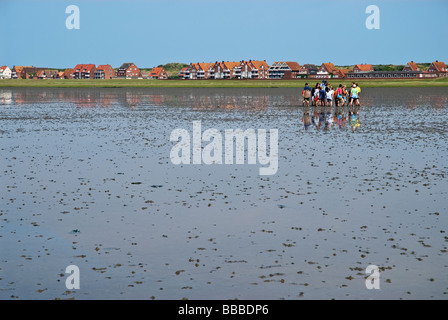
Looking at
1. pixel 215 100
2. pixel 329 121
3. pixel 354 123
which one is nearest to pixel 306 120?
pixel 329 121

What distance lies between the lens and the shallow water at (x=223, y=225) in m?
9.13

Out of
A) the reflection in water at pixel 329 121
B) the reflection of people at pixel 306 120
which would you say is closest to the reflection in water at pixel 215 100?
the reflection of people at pixel 306 120

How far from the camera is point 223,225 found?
493 inches

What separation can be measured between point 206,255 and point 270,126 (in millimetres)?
25868

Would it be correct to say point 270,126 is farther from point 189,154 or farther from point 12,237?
point 12,237

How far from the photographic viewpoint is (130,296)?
340 inches

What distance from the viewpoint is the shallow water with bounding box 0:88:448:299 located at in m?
9.13

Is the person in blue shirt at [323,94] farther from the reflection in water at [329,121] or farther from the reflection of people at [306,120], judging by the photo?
the reflection of people at [306,120]

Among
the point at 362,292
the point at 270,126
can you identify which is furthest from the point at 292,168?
the point at 270,126

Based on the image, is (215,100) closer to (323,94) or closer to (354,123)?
(323,94)

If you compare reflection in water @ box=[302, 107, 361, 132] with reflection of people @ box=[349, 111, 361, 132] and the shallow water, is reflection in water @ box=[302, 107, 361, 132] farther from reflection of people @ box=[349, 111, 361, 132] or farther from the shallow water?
the shallow water

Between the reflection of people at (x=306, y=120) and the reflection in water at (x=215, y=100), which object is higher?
the reflection in water at (x=215, y=100)

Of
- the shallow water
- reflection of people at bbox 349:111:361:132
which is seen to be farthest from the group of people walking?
the shallow water

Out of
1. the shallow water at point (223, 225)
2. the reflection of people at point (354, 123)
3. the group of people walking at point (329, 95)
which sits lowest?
the shallow water at point (223, 225)
